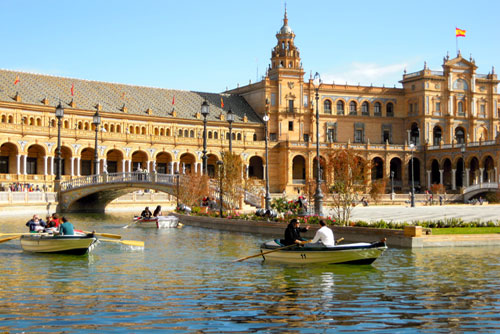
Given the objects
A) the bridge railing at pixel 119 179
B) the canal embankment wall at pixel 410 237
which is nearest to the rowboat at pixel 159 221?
the bridge railing at pixel 119 179

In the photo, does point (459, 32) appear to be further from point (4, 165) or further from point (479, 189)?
point (4, 165)

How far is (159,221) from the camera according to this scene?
4291cm

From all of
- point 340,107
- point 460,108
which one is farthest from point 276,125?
point 460,108

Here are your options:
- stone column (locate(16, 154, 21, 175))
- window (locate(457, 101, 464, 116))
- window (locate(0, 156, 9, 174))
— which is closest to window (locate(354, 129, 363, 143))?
window (locate(457, 101, 464, 116))

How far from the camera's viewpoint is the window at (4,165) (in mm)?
80981

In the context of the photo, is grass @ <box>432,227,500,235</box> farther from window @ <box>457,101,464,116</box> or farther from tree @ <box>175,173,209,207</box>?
window @ <box>457,101,464,116</box>

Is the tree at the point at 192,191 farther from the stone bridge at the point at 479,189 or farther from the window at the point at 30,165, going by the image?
the stone bridge at the point at 479,189

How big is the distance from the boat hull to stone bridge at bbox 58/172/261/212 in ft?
90.4

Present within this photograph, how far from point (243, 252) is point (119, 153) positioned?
207 ft

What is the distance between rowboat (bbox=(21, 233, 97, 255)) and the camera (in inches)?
1035

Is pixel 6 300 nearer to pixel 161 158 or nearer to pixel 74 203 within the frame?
pixel 74 203

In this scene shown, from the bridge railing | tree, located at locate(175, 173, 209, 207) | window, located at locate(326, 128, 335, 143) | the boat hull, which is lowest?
the boat hull

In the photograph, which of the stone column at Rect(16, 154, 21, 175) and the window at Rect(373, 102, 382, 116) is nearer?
the stone column at Rect(16, 154, 21, 175)

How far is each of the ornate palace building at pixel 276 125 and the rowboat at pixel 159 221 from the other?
35845mm
